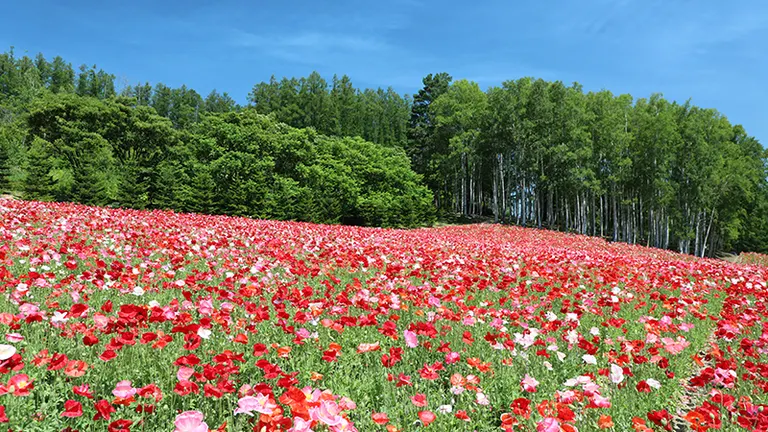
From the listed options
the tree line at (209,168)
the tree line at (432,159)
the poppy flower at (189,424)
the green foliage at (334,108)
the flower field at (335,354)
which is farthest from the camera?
the green foliage at (334,108)

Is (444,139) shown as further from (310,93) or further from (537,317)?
(537,317)

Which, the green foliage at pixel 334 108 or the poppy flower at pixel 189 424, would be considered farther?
the green foliage at pixel 334 108

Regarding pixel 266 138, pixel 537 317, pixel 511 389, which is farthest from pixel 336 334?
pixel 266 138

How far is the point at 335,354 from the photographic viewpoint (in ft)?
9.53

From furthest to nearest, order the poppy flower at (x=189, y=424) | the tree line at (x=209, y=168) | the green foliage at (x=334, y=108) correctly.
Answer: the green foliage at (x=334, y=108)
the tree line at (x=209, y=168)
the poppy flower at (x=189, y=424)

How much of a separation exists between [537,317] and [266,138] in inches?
1235

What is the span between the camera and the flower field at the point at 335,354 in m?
2.40

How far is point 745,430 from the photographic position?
116 inches

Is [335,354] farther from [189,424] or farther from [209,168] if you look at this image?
[209,168]

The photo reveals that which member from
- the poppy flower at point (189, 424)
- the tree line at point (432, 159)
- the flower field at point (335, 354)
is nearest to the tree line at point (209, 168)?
the tree line at point (432, 159)

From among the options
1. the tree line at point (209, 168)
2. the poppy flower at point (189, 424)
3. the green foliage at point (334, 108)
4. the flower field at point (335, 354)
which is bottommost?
the flower field at point (335, 354)

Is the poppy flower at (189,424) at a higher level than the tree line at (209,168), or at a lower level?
lower

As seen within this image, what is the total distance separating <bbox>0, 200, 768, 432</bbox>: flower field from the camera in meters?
2.40

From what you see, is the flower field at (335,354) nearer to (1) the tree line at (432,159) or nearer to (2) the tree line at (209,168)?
(2) the tree line at (209,168)
